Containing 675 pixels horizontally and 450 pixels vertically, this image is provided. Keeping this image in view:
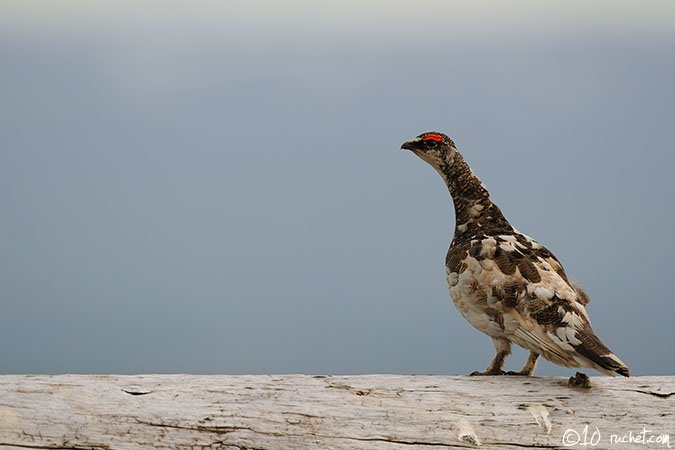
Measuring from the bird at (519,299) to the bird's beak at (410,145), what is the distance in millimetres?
730

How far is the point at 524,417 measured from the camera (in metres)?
4.67

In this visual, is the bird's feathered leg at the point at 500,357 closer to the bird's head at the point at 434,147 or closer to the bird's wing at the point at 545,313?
the bird's wing at the point at 545,313

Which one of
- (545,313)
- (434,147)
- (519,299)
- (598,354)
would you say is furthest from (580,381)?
(434,147)

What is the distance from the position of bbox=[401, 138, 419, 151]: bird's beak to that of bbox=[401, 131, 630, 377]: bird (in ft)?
2.40

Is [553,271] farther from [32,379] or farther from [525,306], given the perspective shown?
Answer: [32,379]

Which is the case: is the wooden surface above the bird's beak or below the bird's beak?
below

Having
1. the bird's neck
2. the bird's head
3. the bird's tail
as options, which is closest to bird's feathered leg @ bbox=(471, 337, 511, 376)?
the bird's tail

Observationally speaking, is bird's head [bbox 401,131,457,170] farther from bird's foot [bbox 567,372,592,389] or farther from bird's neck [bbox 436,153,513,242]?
bird's foot [bbox 567,372,592,389]

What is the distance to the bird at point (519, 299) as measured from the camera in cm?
522

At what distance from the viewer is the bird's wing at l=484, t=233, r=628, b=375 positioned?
5176 millimetres

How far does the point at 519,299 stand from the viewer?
5348mm

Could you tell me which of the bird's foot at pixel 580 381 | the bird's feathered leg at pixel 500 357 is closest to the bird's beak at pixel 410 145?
the bird's feathered leg at pixel 500 357

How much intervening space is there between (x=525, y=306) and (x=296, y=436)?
1814 millimetres

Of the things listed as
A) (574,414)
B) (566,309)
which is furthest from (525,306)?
(574,414)
